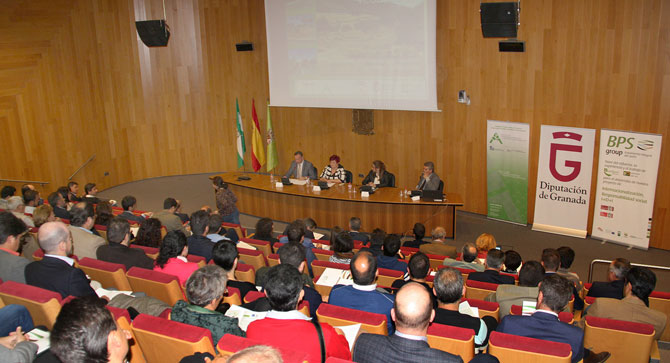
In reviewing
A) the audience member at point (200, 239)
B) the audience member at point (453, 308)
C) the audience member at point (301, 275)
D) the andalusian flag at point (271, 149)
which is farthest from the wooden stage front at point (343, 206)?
the audience member at point (453, 308)

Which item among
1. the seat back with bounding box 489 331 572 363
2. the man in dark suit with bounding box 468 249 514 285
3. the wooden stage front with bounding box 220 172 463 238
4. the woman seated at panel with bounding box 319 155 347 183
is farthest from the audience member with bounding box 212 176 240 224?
the seat back with bounding box 489 331 572 363

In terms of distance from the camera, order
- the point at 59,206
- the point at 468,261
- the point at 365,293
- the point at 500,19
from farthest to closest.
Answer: the point at 500,19 < the point at 59,206 < the point at 468,261 < the point at 365,293

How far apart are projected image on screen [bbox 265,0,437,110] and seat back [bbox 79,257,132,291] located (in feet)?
21.4

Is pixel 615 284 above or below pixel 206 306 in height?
below

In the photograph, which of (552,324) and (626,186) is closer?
(552,324)

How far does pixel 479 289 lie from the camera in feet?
15.9

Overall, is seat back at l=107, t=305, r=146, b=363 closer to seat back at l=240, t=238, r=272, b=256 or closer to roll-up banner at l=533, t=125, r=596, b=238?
seat back at l=240, t=238, r=272, b=256

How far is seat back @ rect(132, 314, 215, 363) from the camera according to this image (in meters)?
2.83

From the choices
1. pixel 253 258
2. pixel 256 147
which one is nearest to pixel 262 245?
pixel 253 258

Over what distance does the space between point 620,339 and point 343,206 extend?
221 inches

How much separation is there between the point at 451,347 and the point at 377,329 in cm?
45

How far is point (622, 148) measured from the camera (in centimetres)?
782

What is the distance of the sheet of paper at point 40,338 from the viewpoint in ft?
10.0

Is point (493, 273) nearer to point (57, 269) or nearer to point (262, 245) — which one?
point (262, 245)
